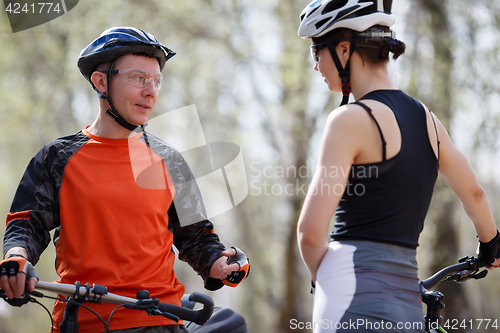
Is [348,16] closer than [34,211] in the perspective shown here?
Yes

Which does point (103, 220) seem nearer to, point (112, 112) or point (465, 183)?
point (112, 112)

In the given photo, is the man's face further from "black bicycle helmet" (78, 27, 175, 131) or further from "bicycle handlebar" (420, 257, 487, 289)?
"bicycle handlebar" (420, 257, 487, 289)

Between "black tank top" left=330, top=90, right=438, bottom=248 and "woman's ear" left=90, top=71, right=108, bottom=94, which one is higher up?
"woman's ear" left=90, top=71, right=108, bottom=94

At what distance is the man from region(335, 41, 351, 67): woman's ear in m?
1.25

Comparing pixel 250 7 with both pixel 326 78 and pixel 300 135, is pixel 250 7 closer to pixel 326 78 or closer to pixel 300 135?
pixel 300 135

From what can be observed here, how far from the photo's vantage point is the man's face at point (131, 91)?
3.06 m

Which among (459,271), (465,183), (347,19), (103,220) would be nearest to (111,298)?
(103,220)

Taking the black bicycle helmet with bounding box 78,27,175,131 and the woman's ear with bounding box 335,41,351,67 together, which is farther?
the black bicycle helmet with bounding box 78,27,175,131

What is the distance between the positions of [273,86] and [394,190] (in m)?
10.5

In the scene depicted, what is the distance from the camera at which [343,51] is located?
236cm

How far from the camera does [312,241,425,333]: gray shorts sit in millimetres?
2041

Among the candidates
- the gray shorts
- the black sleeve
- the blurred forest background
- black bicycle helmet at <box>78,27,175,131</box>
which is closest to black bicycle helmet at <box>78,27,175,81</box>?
black bicycle helmet at <box>78,27,175,131</box>

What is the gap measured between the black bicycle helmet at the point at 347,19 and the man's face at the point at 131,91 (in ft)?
3.67

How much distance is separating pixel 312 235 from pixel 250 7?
11097 millimetres
